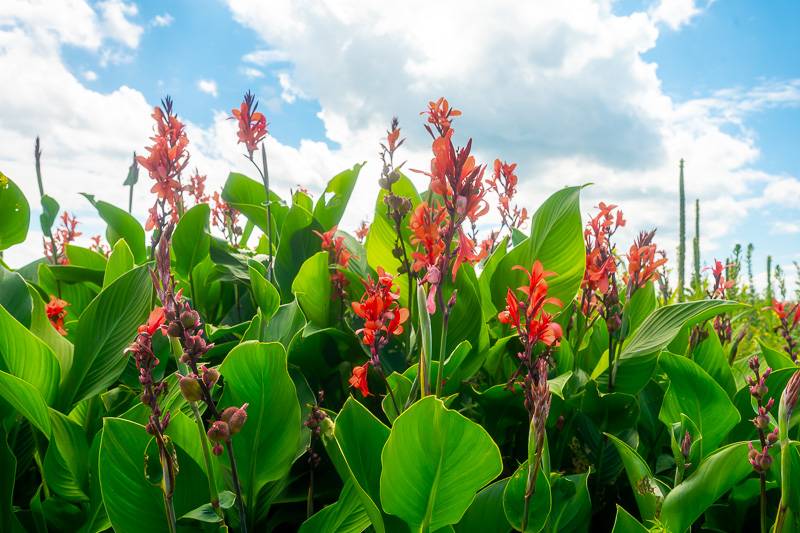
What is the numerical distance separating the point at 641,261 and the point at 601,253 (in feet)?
0.37

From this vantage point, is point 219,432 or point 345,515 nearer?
point 219,432

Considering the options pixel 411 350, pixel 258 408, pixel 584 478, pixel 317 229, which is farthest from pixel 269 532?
pixel 317 229

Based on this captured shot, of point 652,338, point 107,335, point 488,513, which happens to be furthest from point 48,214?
point 652,338

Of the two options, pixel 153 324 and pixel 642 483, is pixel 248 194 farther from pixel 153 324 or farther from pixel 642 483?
pixel 642 483

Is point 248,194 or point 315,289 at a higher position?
point 248,194

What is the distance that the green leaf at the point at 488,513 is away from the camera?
3.85 ft

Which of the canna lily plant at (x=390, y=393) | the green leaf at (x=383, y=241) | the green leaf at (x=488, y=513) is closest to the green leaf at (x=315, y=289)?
the canna lily plant at (x=390, y=393)

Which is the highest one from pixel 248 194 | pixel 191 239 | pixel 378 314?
pixel 248 194

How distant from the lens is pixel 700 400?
145 cm

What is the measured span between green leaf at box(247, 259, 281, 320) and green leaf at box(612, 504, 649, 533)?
0.94 metres

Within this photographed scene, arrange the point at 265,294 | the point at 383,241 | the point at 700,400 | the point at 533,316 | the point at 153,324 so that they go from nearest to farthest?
the point at 153,324 < the point at 533,316 < the point at 700,400 < the point at 265,294 < the point at 383,241

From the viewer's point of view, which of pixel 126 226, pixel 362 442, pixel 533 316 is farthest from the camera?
pixel 126 226

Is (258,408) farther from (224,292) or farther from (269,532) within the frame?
(224,292)

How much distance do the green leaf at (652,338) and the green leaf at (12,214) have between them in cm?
222
